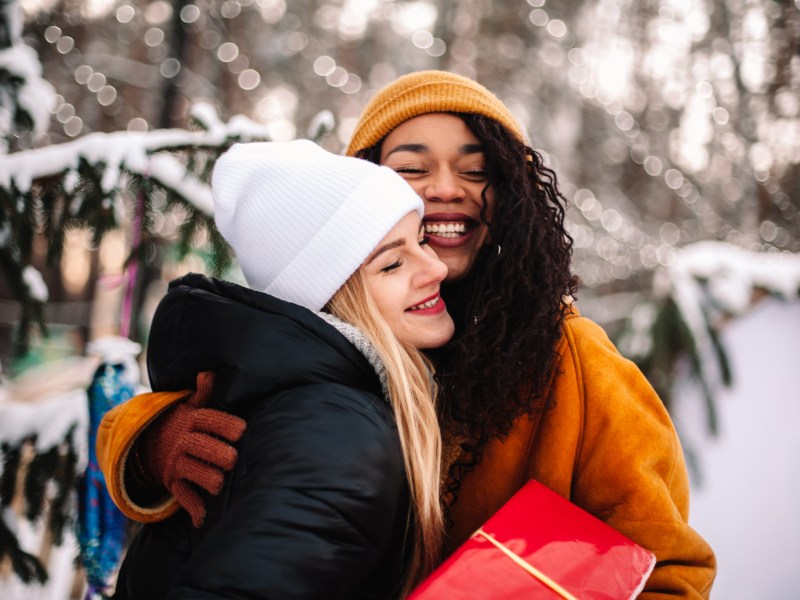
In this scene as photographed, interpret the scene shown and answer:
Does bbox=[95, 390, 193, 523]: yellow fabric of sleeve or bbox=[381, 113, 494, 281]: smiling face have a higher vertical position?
bbox=[381, 113, 494, 281]: smiling face

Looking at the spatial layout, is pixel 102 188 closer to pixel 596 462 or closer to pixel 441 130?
pixel 441 130

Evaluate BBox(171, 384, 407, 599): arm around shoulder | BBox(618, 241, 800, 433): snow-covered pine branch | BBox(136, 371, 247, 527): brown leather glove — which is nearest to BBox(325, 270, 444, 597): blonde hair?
BBox(171, 384, 407, 599): arm around shoulder

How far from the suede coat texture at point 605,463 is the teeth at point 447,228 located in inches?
19.6


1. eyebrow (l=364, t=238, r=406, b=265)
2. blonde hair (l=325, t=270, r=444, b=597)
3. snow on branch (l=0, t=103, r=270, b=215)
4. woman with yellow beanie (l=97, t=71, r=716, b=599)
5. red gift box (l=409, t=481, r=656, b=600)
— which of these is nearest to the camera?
→ red gift box (l=409, t=481, r=656, b=600)

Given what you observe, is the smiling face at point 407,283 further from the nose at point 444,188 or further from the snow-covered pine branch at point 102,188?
the snow-covered pine branch at point 102,188

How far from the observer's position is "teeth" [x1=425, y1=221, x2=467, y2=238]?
192cm

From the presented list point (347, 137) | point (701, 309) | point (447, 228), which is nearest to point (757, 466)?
point (701, 309)

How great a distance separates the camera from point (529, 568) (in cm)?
116

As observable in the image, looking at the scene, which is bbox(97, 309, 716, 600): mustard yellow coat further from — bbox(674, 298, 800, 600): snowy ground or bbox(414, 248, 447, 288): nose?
bbox(674, 298, 800, 600): snowy ground

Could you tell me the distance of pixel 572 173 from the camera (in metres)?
9.77

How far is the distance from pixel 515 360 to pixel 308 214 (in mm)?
719

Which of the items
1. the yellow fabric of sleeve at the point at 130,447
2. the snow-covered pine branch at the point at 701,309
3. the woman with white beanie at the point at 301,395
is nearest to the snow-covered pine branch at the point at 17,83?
the woman with white beanie at the point at 301,395

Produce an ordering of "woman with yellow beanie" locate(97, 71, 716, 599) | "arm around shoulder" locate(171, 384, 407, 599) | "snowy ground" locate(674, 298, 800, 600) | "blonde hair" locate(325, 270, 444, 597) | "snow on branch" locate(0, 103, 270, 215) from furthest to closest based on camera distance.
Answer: "snowy ground" locate(674, 298, 800, 600) → "snow on branch" locate(0, 103, 270, 215) → "woman with yellow beanie" locate(97, 71, 716, 599) → "blonde hair" locate(325, 270, 444, 597) → "arm around shoulder" locate(171, 384, 407, 599)

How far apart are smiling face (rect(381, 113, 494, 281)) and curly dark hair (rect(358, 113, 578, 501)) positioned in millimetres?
41
